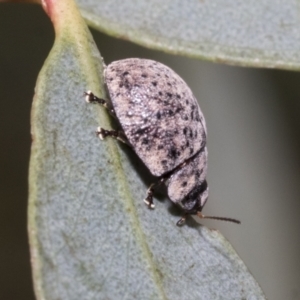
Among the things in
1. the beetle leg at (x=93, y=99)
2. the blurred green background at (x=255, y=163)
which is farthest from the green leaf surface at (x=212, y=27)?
the blurred green background at (x=255, y=163)

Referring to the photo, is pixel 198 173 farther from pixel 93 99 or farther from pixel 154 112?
pixel 93 99

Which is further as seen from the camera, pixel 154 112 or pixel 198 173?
pixel 198 173

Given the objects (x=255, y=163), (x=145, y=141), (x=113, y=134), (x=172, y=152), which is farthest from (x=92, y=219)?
(x=255, y=163)

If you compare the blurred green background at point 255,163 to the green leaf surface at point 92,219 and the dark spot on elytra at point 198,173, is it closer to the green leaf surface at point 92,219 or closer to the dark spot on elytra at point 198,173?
the dark spot on elytra at point 198,173

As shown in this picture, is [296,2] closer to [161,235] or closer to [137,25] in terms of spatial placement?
[137,25]

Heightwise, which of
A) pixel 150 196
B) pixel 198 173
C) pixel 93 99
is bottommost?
pixel 198 173

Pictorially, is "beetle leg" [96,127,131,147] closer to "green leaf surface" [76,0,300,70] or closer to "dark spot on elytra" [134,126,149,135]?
"dark spot on elytra" [134,126,149,135]

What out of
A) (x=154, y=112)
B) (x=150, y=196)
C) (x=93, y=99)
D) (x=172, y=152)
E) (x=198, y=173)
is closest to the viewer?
(x=93, y=99)

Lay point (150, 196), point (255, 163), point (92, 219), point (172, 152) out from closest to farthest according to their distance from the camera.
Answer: point (92, 219)
point (150, 196)
point (172, 152)
point (255, 163)
